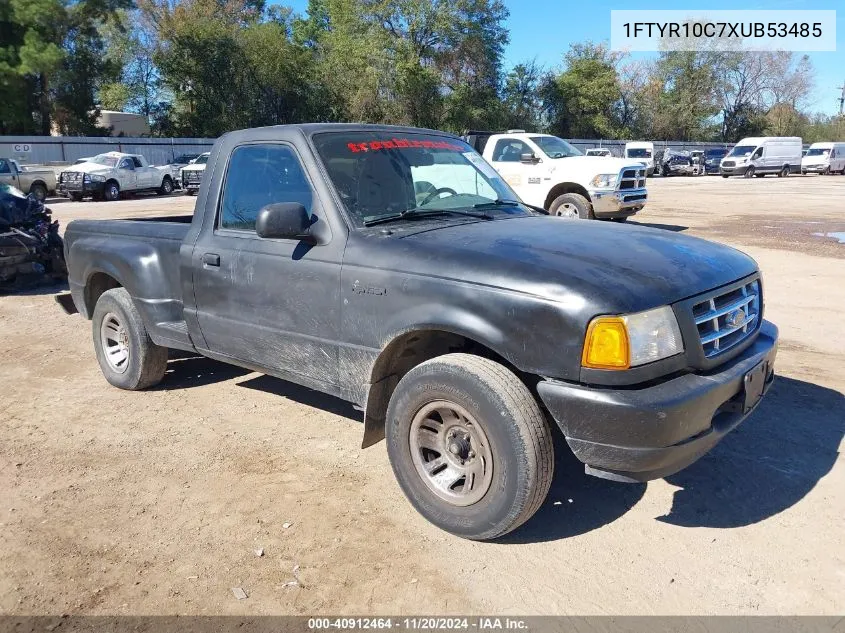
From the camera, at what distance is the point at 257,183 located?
13.7 feet

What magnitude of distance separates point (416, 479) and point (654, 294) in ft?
4.58

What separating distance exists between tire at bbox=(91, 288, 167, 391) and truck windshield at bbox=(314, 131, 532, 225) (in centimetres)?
208

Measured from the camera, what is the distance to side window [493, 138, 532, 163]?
45.6 ft

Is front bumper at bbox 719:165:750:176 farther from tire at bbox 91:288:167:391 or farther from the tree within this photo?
tire at bbox 91:288:167:391

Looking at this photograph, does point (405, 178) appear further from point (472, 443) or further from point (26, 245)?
point (26, 245)

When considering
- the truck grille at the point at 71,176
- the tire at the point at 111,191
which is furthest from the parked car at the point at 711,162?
the truck grille at the point at 71,176

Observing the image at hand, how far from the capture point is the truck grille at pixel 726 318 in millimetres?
3012

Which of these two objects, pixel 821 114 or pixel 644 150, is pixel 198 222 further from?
pixel 821 114

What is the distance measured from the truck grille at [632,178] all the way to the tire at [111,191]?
1880 cm

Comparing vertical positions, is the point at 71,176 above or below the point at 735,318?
above

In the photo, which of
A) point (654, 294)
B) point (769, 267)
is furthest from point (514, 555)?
point (769, 267)

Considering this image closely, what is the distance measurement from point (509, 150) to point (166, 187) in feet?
59.0

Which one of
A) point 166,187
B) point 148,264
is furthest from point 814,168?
point 148,264

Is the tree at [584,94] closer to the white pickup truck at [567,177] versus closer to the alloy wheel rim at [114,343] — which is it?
the white pickup truck at [567,177]
